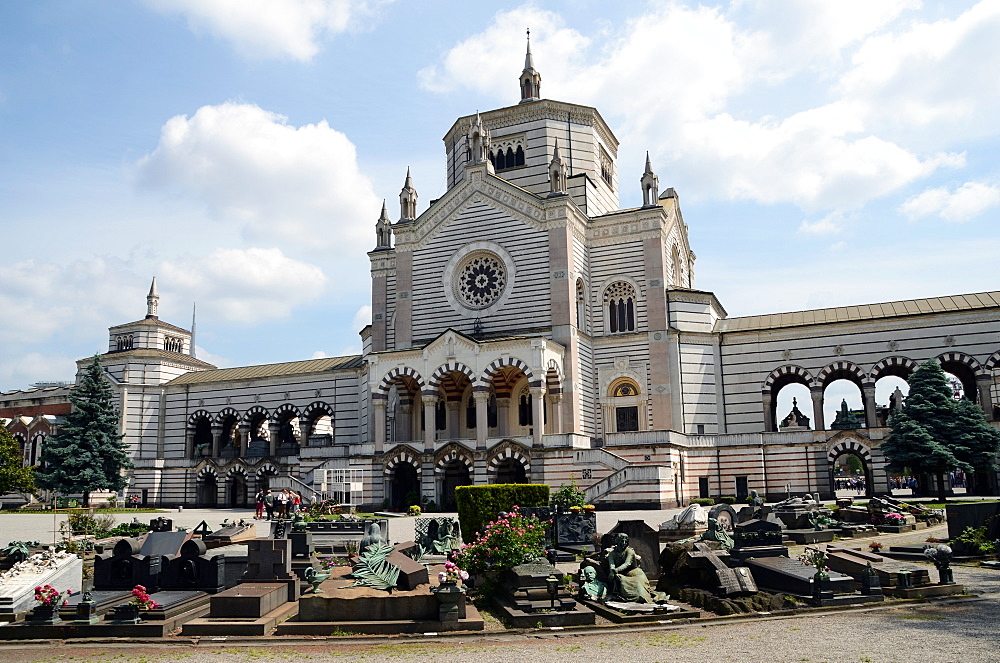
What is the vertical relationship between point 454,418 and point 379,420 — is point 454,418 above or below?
above

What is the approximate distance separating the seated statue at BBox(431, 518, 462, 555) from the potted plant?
7.39m

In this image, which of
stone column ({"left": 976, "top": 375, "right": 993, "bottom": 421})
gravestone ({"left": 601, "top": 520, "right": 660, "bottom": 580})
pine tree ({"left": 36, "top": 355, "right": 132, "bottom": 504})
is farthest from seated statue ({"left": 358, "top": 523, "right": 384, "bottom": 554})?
pine tree ({"left": 36, "top": 355, "right": 132, "bottom": 504})

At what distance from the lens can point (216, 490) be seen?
5709cm

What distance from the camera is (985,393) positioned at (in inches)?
1625

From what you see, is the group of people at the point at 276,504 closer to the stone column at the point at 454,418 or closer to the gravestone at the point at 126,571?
the stone column at the point at 454,418

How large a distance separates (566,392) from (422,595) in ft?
98.5

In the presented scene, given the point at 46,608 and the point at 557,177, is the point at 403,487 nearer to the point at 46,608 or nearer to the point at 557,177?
the point at 557,177

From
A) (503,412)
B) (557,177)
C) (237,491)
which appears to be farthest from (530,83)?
(237,491)

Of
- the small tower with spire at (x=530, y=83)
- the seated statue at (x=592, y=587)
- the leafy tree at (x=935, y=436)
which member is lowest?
the seated statue at (x=592, y=587)

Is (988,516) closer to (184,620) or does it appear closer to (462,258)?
(184,620)

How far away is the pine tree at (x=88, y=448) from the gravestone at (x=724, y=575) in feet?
148

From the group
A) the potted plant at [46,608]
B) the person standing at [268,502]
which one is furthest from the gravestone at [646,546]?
the person standing at [268,502]

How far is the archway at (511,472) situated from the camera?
136 ft

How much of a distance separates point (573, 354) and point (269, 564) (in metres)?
29.3
